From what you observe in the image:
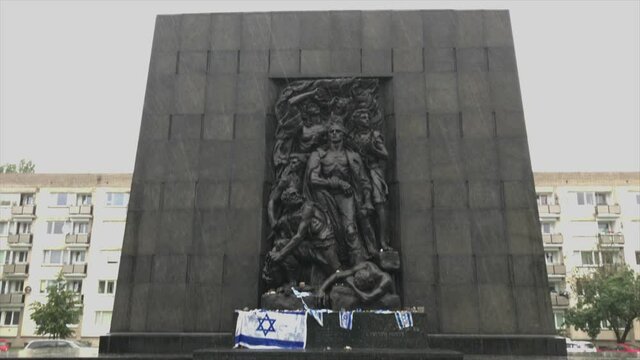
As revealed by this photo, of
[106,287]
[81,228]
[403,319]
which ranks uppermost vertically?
[81,228]

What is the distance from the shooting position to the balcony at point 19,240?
49812mm

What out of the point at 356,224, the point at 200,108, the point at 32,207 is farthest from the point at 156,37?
the point at 32,207

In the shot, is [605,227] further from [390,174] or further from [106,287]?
[106,287]

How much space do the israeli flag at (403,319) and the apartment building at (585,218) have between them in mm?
41825

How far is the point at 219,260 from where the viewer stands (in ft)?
46.4

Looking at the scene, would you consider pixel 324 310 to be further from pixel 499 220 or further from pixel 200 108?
pixel 200 108

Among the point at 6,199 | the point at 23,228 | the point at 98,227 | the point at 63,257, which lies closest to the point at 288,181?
the point at 98,227

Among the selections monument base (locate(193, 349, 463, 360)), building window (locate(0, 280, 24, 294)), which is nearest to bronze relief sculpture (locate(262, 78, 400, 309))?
monument base (locate(193, 349, 463, 360))

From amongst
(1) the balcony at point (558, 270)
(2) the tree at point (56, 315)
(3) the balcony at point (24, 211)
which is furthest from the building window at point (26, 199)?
(1) the balcony at point (558, 270)

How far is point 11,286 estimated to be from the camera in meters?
49.7

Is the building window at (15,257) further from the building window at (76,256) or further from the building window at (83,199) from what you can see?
the building window at (83,199)

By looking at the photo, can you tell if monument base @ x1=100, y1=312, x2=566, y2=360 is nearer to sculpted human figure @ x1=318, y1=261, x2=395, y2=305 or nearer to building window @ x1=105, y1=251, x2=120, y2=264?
sculpted human figure @ x1=318, y1=261, x2=395, y2=305

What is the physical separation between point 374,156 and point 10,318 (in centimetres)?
4570

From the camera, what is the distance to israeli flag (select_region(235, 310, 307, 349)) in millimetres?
11469
